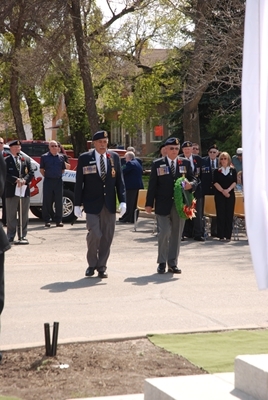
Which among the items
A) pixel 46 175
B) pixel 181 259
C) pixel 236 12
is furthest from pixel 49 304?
pixel 236 12

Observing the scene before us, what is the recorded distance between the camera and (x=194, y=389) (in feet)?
19.0

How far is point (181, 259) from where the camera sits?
14.8 m

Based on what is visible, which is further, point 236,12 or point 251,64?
point 236,12

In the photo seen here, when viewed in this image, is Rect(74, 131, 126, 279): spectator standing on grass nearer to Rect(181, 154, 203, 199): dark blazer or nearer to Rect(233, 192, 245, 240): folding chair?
Rect(181, 154, 203, 199): dark blazer

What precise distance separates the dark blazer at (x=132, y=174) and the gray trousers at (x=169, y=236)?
31.6 ft

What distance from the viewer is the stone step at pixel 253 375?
5430 mm

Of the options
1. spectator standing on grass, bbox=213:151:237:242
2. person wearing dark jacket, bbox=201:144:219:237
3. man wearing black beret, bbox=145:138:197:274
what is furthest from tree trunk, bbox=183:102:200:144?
man wearing black beret, bbox=145:138:197:274

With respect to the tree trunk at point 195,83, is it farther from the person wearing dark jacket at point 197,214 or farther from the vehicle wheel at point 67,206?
the person wearing dark jacket at point 197,214

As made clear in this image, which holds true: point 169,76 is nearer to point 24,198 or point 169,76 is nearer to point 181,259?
point 24,198

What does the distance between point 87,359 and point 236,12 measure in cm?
1647

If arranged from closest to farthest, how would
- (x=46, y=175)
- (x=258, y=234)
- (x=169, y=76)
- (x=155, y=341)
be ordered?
(x=258, y=234)
(x=155, y=341)
(x=46, y=175)
(x=169, y=76)

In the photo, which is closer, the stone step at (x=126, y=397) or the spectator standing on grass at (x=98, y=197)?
the stone step at (x=126, y=397)

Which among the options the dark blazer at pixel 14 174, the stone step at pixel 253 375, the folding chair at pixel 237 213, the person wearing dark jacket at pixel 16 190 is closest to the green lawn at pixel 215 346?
the stone step at pixel 253 375

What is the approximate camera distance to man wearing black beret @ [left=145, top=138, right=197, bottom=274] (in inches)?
502
